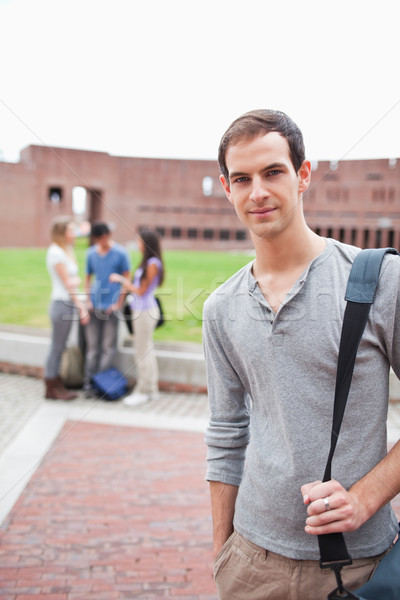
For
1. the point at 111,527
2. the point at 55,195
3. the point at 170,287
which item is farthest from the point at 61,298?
the point at 55,195

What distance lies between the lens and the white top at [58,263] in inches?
232

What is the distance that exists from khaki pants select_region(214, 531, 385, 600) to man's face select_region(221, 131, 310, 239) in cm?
77

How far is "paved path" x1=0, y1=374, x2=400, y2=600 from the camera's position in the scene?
281 centimetres

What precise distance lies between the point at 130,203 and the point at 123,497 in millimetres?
27723

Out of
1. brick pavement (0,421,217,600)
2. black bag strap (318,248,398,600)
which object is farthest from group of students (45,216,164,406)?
black bag strap (318,248,398,600)

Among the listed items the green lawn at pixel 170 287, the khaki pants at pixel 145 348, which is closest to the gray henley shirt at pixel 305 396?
the green lawn at pixel 170 287

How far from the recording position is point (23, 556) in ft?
9.88

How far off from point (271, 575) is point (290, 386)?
0.45 metres

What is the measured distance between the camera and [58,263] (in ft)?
19.3

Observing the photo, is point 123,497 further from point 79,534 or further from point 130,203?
point 130,203

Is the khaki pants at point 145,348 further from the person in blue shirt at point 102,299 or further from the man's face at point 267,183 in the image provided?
the man's face at point 267,183

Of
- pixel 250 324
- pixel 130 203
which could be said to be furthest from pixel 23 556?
pixel 130 203

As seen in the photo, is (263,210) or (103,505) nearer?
(263,210)

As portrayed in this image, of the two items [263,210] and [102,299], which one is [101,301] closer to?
[102,299]
